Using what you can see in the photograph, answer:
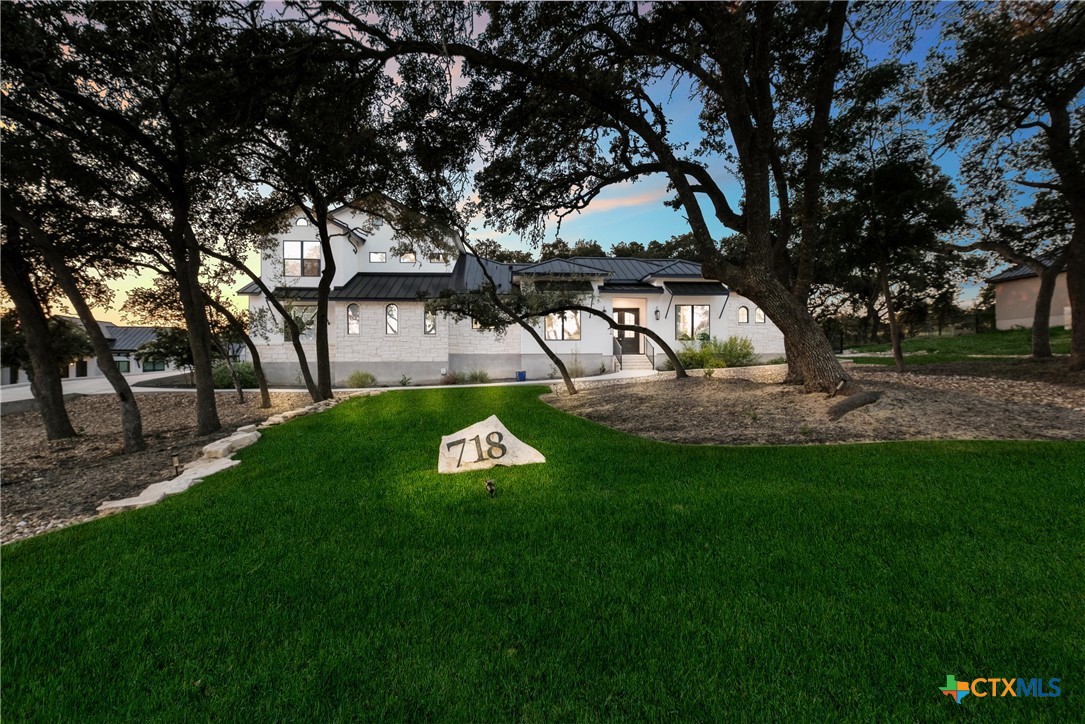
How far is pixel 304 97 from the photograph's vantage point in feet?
25.1

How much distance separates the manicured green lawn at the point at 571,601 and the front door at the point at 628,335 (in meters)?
17.0

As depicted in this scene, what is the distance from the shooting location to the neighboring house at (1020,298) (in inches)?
925

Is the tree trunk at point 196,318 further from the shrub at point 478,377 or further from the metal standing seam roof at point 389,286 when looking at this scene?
the shrub at point 478,377

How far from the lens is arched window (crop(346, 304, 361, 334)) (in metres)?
19.0

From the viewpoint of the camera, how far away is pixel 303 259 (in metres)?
19.5

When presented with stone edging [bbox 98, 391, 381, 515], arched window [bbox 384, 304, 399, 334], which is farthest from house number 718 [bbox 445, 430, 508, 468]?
arched window [bbox 384, 304, 399, 334]

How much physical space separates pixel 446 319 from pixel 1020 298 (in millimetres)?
32159

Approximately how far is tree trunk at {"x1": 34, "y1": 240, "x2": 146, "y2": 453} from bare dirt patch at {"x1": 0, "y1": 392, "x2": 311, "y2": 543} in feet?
1.20

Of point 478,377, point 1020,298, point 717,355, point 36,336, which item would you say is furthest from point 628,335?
point 1020,298

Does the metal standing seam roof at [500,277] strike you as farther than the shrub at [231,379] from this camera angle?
Yes

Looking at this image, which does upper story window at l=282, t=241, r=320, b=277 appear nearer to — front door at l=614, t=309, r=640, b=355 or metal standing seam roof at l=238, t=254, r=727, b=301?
metal standing seam roof at l=238, t=254, r=727, b=301

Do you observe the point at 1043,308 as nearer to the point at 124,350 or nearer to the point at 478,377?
the point at 478,377

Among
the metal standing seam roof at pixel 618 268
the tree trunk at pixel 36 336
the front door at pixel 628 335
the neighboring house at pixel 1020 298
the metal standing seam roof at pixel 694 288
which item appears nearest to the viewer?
the tree trunk at pixel 36 336

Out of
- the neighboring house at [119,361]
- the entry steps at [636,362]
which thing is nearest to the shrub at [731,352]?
the entry steps at [636,362]
